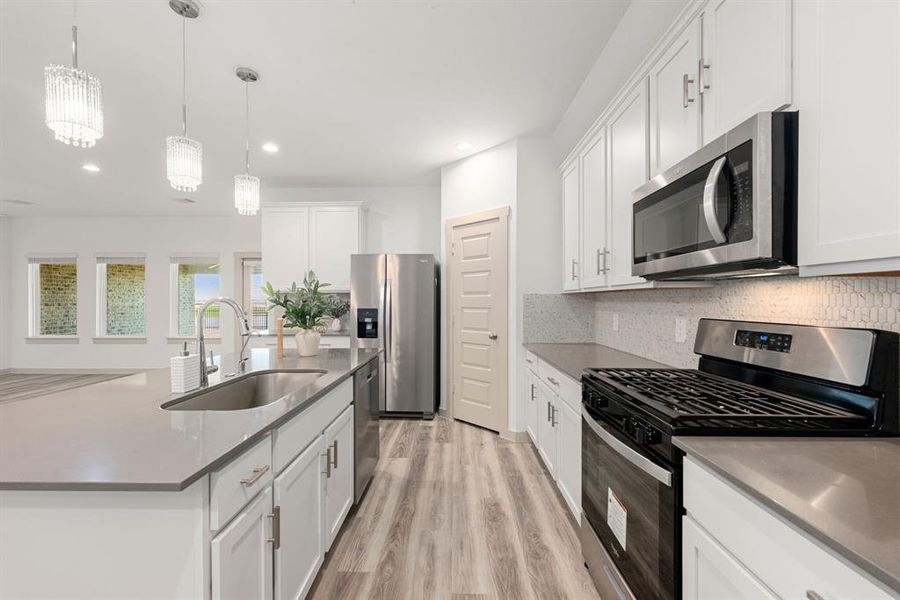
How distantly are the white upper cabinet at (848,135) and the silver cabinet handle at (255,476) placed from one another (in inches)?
62.9

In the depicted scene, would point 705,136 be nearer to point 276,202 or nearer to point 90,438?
point 90,438

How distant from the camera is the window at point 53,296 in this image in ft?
22.5

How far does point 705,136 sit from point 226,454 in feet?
5.98

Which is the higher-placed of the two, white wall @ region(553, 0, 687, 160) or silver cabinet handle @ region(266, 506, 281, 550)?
white wall @ region(553, 0, 687, 160)

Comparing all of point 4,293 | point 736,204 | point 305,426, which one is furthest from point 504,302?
point 4,293

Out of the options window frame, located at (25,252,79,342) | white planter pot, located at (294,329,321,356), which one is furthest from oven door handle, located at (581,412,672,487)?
window frame, located at (25,252,79,342)

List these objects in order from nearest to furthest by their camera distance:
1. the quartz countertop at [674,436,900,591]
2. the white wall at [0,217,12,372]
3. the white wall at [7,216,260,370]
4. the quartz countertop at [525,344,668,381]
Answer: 1. the quartz countertop at [674,436,900,591]
2. the quartz countertop at [525,344,668,381]
3. the white wall at [0,217,12,372]
4. the white wall at [7,216,260,370]

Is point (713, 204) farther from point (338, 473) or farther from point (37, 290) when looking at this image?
point (37, 290)

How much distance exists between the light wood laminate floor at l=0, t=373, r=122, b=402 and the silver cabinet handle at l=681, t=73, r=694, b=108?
7099 mm

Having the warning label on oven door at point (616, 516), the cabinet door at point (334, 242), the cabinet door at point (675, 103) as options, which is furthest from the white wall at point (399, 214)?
the warning label on oven door at point (616, 516)

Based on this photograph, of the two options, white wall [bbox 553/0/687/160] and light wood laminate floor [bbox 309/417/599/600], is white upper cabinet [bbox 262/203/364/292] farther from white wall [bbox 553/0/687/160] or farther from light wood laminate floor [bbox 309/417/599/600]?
white wall [bbox 553/0/687/160]

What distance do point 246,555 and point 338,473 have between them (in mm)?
955

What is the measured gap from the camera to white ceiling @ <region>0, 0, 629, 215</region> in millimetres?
2043

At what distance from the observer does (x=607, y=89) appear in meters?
2.63
